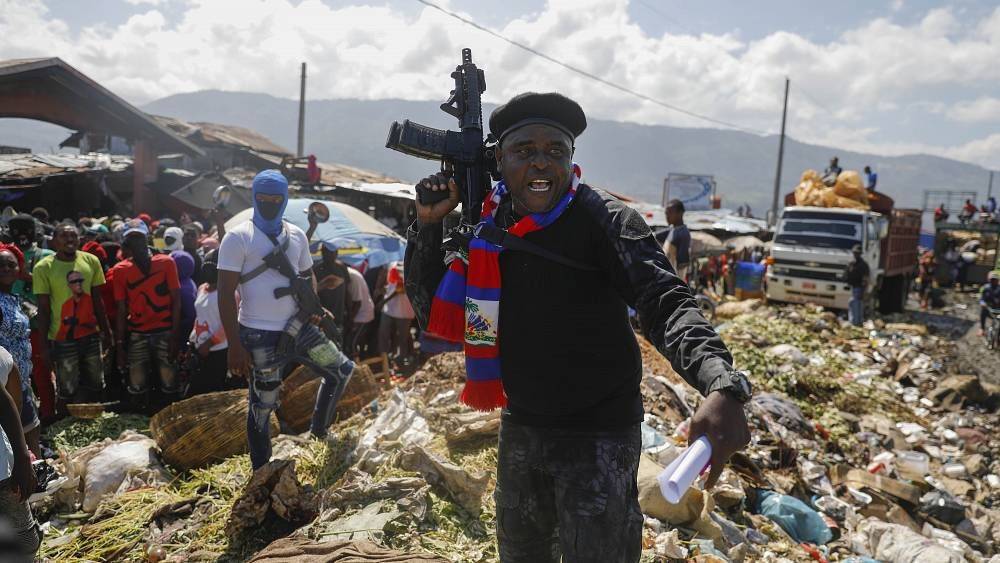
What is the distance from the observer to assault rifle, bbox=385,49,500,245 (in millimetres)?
2199

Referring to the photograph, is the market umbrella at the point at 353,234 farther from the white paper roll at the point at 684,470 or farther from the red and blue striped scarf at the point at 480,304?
the white paper roll at the point at 684,470

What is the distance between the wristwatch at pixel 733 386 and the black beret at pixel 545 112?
97 centimetres

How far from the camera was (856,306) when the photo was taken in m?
12.4

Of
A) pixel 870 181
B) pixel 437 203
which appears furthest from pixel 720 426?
pixel 870 181

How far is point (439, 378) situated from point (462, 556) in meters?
2.78

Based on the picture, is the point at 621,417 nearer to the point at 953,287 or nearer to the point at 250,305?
the point at 250,305

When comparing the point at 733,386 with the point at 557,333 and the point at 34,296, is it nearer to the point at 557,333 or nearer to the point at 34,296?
the point at 557,333

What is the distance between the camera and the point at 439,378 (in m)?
5.73

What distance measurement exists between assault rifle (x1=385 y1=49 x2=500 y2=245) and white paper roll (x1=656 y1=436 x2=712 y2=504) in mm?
1159

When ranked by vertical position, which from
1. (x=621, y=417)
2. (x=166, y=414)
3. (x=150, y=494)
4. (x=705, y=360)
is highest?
(x=705, y=360)

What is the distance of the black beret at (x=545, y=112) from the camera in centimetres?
195

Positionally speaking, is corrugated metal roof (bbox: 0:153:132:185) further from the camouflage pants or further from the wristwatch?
the wristwatch

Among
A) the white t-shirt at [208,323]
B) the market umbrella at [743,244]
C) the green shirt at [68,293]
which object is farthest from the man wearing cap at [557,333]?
the market umbrella at [743,244]

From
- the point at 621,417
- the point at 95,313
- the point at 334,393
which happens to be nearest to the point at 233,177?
the point at 95,313
